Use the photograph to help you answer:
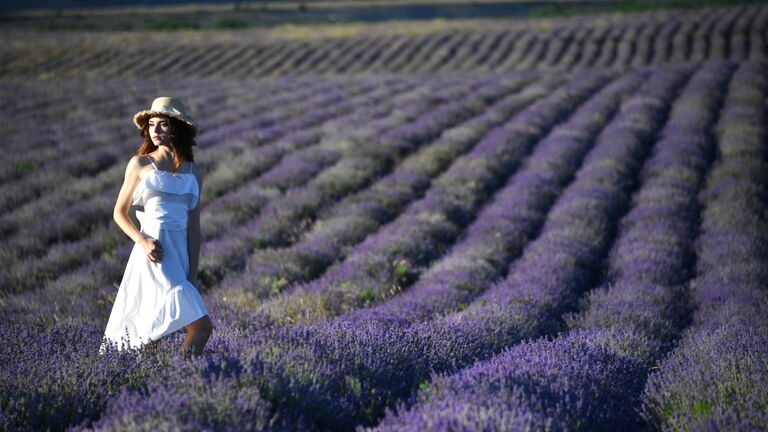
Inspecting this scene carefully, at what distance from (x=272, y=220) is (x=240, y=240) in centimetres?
74

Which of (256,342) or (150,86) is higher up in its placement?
(256,342)

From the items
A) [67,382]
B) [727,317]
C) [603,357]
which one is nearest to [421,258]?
[727,317]

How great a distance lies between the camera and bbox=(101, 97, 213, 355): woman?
3.42 metres

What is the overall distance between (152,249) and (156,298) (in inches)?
10.5

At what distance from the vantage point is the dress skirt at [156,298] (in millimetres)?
3396

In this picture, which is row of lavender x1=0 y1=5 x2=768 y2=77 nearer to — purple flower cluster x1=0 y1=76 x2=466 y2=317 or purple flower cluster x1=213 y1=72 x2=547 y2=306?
purple flower cluster x1=213 y1=72 x2=547 y2=306

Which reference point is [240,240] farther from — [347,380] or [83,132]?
[83,132]

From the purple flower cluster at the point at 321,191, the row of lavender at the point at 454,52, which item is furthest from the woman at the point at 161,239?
the row of lavender at the point at 454,52

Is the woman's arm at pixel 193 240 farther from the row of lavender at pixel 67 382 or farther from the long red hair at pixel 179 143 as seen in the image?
the row of lavender at pixel 67 382

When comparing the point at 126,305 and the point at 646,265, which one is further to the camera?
the point at 646,265

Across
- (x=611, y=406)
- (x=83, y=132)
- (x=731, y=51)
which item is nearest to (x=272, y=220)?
(x=611, y=406)

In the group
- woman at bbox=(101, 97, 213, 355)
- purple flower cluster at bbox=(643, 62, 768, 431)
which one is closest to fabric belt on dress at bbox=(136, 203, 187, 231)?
woman at bbox=(101, 97, 213, 355)

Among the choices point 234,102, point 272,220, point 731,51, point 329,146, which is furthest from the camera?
point 731,51

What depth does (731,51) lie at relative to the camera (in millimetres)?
29453
